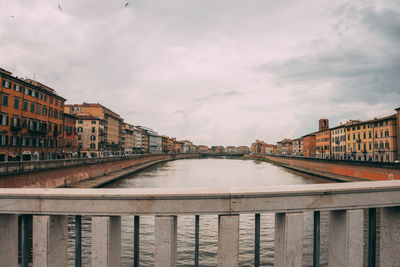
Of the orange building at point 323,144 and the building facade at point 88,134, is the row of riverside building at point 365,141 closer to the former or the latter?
the orange building at point 323,144

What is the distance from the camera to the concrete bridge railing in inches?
83.7

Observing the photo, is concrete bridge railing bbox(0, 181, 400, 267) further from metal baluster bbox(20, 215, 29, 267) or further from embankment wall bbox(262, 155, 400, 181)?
embankment wall bbox(262, 155, 400, 181)

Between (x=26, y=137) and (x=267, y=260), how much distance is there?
37.2m

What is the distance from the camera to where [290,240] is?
2.25 metres

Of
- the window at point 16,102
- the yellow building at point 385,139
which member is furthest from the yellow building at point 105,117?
the yellow building at point 385,139

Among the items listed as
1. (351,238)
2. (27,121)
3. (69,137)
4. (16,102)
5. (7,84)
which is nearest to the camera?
(351,238)

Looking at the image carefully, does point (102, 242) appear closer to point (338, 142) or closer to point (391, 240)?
point (391, 240)

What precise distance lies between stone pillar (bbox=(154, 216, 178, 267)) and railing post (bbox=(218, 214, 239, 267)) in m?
0.40

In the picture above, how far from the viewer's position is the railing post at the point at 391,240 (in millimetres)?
2488

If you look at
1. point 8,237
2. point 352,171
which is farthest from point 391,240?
point 352,171

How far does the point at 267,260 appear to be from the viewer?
9.66 meters

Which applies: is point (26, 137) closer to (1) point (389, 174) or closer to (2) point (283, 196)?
(2) point (283, 196)

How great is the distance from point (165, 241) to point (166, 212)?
27 cm

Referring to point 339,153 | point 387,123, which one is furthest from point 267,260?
point 339,153
